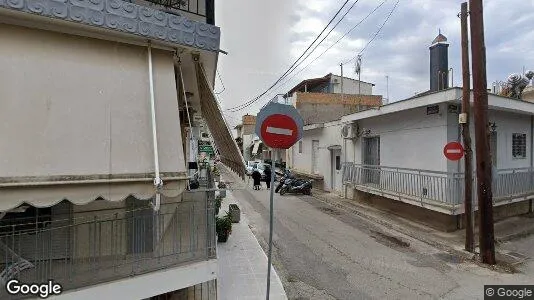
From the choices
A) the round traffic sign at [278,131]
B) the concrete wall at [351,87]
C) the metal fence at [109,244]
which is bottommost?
the metal fence at [109,244]

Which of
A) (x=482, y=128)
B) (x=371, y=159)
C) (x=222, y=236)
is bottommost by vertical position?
(x=222, y=236)

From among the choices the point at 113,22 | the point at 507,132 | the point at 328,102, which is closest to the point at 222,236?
the point at 113,22

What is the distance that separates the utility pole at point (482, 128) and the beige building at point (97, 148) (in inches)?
257

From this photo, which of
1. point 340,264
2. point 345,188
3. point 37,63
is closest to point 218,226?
point 340,264

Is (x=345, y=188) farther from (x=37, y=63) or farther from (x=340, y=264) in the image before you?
(x=37, y=63)

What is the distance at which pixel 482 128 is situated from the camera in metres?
7.91

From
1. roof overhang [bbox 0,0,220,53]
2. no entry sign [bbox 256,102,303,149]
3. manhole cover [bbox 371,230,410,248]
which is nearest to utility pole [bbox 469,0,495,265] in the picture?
manhole cover [bbox 371,230,410,248]

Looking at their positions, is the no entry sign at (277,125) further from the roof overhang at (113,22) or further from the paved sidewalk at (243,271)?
the paved sidewalk at (243,271)

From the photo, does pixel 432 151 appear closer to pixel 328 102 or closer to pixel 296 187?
pixel 296 187

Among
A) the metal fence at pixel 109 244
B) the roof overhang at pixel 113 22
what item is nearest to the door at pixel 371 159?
the metal fence at pixel 109 244

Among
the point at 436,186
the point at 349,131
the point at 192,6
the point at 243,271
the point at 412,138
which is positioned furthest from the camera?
the point at 349,131

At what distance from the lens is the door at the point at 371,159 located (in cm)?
1444

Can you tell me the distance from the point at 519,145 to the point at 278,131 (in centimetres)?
1391

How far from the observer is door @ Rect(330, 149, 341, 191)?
1897 cm
